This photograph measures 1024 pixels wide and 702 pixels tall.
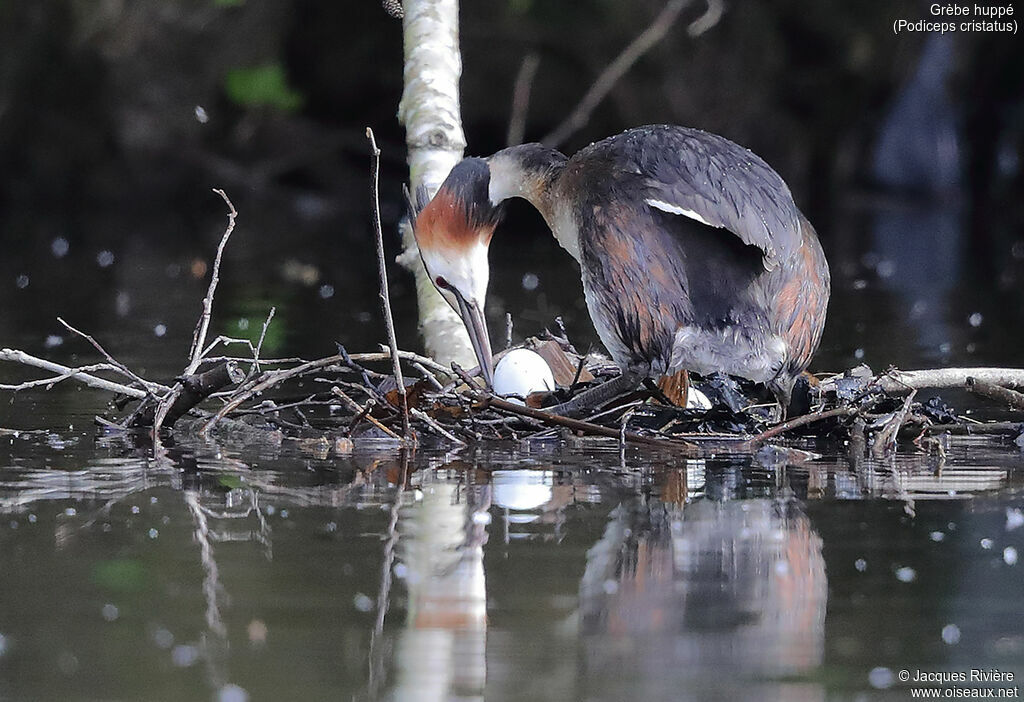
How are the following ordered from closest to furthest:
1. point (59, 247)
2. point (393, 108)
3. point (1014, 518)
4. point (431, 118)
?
1. point (1014, 518)
2. point (431, 118)
3. point (59, 247)
4. point (393, 108)

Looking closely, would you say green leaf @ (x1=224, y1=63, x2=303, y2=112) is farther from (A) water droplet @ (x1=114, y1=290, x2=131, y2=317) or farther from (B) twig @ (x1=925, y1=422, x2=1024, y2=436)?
(B) twig @ (x1=925, y1=422, x2=1024, y2=436)

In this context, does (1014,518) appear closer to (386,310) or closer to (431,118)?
(386,310)

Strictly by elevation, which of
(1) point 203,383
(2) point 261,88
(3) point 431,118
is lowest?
(1) point 203,383

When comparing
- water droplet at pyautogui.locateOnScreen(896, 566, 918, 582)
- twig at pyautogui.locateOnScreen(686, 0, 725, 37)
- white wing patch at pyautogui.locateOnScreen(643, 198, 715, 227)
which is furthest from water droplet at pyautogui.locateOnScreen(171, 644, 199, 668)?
twig at pyautogui.locateOnScreen(686, 0, 725, 37)

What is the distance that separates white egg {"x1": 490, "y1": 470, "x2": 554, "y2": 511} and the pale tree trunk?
81.0 inches

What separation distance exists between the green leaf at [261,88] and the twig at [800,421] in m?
15.6

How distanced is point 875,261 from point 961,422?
881 centimetres

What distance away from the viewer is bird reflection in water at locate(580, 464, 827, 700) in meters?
2.94

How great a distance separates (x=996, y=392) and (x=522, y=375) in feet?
5.25

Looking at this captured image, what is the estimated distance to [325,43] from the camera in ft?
72.0

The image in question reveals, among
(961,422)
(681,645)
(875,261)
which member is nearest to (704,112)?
(875,261)

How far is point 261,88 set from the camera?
790 inches

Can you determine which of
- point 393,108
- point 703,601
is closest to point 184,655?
point 703,601

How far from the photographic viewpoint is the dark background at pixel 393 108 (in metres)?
19.6
